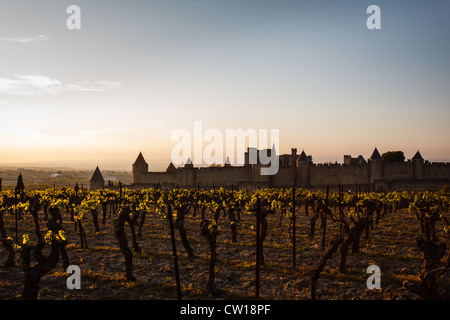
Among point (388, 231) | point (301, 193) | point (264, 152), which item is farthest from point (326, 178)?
point (388, 231)

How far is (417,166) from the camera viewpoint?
5122cm

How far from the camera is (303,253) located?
13727 mm

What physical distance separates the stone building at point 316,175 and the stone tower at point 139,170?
1248 mm

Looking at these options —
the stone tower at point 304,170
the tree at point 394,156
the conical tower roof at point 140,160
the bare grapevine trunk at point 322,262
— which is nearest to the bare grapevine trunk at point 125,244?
the bare grapevine trunk at point 322,262

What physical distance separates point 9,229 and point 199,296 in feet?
58.6

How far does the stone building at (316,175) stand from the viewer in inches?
2005

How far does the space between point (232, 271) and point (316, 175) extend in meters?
44.6

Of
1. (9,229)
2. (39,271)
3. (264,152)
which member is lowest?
(9,229)

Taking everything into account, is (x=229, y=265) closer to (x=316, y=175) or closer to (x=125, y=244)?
(x=125, y=244)

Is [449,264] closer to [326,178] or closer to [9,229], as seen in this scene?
[9,229]

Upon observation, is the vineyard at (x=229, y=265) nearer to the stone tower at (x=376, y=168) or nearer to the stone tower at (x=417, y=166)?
the stone tower at (x=376, y=168)

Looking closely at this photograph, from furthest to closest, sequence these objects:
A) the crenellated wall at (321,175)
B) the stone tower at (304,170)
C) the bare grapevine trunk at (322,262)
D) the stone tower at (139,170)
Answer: the stone tower at (139,170), the stone tower at (304,170), the crenellated wall at (321,175), the bare grapevine trunk at (322,262)

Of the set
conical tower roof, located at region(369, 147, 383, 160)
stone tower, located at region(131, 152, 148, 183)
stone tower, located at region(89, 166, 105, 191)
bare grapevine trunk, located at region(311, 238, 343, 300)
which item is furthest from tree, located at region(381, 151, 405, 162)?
bare grapevine trunk, located at region(311, 238, 343, 300)

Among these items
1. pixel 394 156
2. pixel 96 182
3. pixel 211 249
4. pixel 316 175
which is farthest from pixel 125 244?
pixel 394 156
